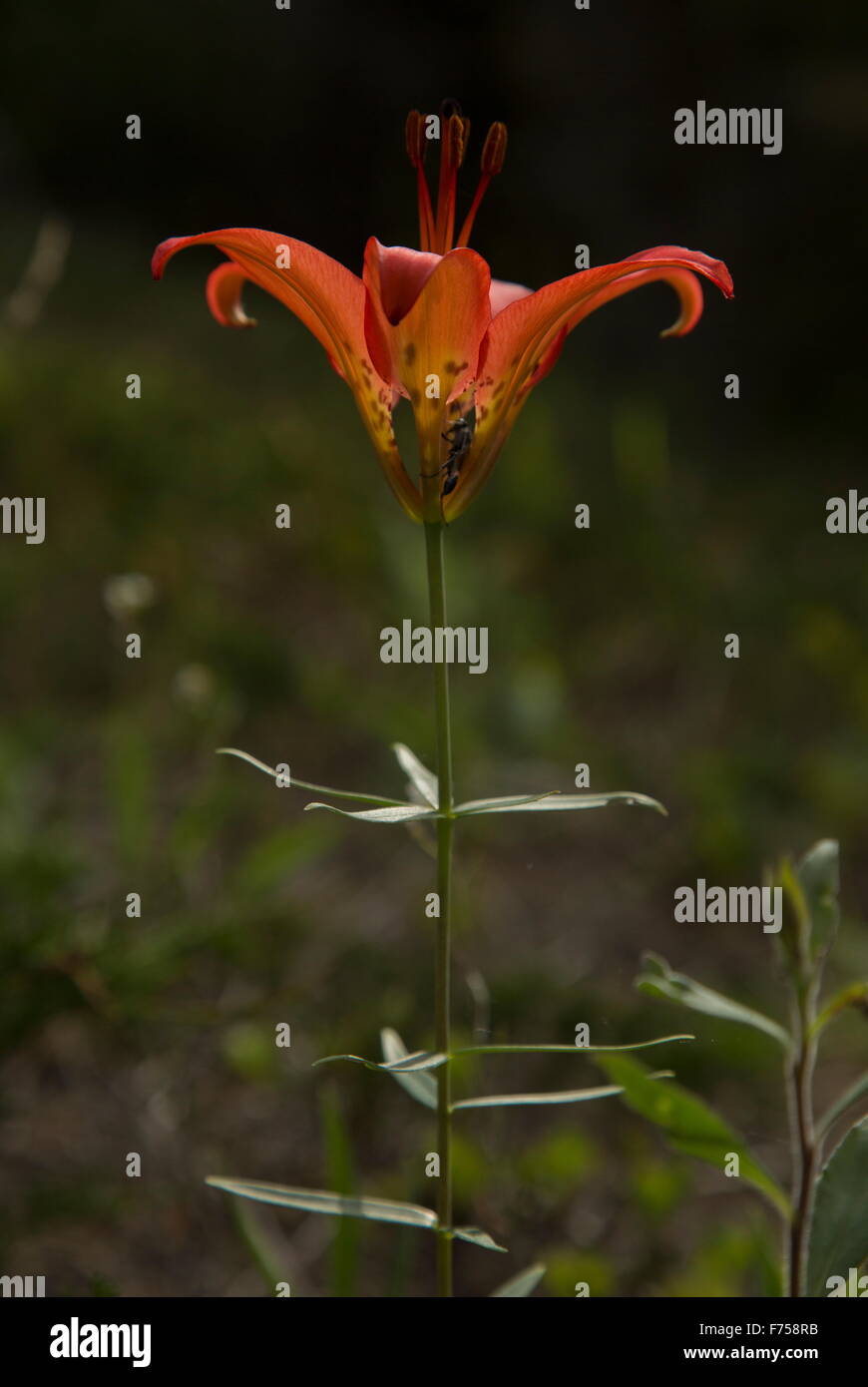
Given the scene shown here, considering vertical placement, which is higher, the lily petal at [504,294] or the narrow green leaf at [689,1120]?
the lily petal at [504,294]

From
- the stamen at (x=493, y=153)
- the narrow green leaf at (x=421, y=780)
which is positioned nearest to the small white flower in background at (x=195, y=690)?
the narrow green leaf at (x=421, y=780)

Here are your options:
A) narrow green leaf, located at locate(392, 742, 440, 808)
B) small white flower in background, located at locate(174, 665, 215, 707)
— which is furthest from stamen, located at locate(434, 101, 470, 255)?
small white flower in background, located at locate(174, 665, 215, 707)

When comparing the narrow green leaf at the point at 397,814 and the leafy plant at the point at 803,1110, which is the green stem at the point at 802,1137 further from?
the narrow green leaf at the point at 397,814

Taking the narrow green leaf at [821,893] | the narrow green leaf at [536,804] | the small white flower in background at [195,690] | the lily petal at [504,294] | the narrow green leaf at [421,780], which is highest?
the lily petal at [504,294]

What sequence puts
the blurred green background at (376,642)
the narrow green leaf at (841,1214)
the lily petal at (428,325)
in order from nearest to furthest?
the lily petal at (428,325), the narrow green leaf at (841,1214), the blurred green background at (376,642)

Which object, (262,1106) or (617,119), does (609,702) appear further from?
(617,119)

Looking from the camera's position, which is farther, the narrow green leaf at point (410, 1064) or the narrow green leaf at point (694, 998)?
the narrow green leaf at point (694, 998)
